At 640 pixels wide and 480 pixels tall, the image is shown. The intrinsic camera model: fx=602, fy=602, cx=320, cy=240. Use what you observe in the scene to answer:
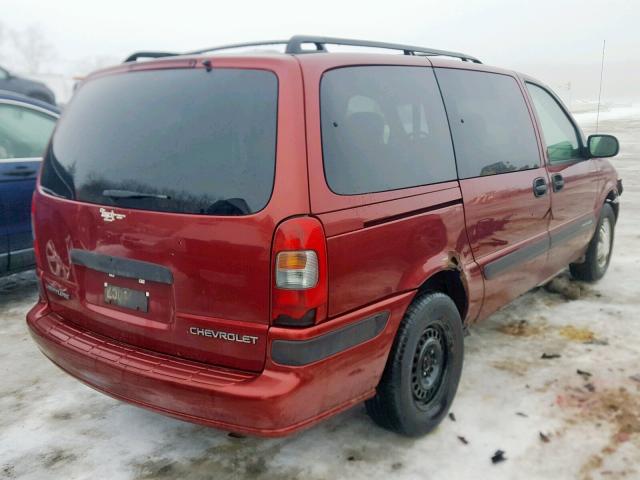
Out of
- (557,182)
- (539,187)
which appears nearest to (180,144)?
(539,187)

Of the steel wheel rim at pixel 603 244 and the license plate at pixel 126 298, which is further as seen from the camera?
the steel wheel rim at pixel 603 244

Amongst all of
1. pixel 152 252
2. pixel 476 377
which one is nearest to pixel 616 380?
pixel 476 377

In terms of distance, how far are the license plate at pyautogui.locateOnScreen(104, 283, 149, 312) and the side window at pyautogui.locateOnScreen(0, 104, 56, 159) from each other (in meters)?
2.78

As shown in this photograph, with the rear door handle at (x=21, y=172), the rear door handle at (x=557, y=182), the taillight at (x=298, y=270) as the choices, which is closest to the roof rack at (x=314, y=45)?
the taillight at (x=298, y=270)

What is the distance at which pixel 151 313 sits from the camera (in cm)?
246

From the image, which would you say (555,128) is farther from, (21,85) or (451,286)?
(21,85)

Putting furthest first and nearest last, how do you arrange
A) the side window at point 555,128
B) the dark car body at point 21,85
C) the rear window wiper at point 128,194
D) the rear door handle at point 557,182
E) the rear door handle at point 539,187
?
the dark car body at point 21,85 < the side window at point 555,128 < the rear door handle at point 557,182 < the rear door handle at point 539,187 < the rear window wiper at point 128,194

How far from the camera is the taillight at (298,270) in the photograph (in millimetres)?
2180

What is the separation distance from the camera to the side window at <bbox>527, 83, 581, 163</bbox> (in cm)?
414

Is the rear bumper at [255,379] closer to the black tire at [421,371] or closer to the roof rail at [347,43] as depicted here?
the black tire at [421,371]

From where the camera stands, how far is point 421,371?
9.61 ft

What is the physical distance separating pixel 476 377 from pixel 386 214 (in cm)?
152

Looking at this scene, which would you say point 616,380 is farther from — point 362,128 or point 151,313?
point 151,313

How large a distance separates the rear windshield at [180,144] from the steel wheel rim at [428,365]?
120cm
